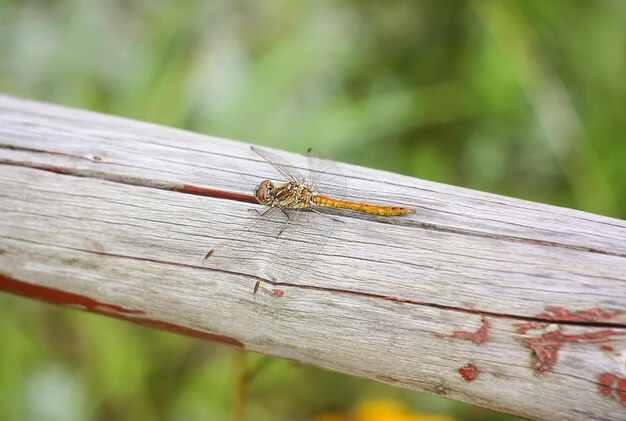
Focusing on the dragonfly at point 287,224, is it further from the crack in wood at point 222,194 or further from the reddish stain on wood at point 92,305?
the reddish stain on wood at point 92,305

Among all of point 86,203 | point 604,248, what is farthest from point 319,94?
point 604,248

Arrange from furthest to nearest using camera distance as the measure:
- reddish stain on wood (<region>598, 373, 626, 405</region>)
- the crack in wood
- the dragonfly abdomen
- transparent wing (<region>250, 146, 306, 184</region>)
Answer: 1. transparent wing (<region>250, 146, 306, 184</region>)
2. the dragonfly abdomen
3. the crack in wood
4. reddish stain on wood (<region>598, 373, 626, 405</region>)

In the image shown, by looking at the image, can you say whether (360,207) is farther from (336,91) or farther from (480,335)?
Answer: (336,91)

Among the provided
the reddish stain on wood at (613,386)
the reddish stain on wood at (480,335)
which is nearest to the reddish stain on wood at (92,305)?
the reddish stain on wood at (480,335)

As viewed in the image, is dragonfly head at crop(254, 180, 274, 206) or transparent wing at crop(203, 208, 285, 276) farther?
dragonfly head at crop(254, 180, 274, 206)

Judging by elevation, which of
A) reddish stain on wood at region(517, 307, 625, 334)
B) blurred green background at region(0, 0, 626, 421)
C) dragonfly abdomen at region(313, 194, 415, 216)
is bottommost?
reddish stain on wood at region(517, 307, 625, 334)

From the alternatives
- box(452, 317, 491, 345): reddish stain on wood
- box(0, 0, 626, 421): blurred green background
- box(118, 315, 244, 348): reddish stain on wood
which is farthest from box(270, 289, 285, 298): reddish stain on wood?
box(0, 0, 626, 421): blurred green background

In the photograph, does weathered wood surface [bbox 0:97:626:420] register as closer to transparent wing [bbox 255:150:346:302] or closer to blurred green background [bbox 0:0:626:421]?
transparent wing [bbox 255:150:346:302]

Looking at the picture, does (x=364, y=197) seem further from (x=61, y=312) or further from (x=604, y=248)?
(x=61, y=312)

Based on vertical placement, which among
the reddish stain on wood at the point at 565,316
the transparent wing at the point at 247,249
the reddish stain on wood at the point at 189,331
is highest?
the reddish stain on wood at the point at 565,316
